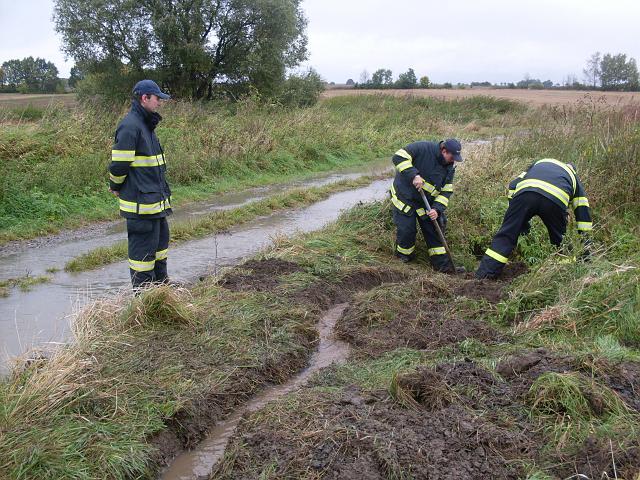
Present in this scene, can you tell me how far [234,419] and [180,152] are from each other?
10404mm

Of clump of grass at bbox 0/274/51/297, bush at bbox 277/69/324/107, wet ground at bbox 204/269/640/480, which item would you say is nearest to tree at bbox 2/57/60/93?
bush at bbox 277/69/324/107

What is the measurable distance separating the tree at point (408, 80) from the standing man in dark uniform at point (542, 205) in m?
55.0

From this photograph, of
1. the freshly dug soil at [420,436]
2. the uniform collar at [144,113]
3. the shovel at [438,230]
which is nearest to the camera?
the freshly dug soil at [420,436]

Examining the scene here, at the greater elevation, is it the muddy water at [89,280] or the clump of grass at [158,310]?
the clump of grass at [158,310]

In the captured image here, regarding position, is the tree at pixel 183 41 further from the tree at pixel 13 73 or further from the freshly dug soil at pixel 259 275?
the freshly dug soil at pixel 259 275

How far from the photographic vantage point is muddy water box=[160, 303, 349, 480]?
12.8 feet

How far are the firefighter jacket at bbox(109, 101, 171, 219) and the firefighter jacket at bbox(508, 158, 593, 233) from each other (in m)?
3.95

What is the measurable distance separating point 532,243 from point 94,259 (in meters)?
5.75

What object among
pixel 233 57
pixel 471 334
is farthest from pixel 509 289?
pixel 233 57

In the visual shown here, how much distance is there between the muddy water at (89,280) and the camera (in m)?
5.59

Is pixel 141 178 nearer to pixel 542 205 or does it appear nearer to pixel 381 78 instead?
pixel 542 205

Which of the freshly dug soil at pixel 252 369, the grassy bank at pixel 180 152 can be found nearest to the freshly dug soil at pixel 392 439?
the freshly dug soil at pixel 252 369

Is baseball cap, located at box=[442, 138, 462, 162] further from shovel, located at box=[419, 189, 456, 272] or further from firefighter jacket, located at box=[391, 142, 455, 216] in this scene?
shovel, located at box=[419, 189, 456, 272]

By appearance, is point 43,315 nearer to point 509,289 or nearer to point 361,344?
point 361,344
